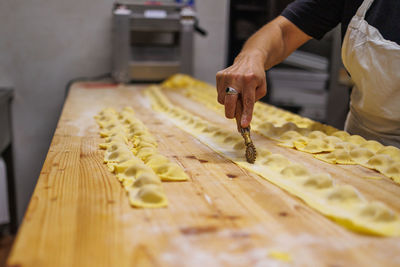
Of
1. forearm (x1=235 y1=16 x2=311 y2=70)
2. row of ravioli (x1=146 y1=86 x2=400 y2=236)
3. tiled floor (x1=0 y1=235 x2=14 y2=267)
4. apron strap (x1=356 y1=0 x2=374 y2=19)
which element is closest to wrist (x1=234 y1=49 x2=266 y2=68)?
forearm (x1=235 y1=16 x2=311 y2=70)

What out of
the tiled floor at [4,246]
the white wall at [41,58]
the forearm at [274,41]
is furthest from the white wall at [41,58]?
the forearm at [274,41]

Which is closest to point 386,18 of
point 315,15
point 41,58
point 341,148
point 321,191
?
point 315,15

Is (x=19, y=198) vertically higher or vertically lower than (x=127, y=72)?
lower

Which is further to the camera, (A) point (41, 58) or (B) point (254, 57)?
(A) point (41, 58)

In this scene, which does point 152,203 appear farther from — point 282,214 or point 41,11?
point 41,11

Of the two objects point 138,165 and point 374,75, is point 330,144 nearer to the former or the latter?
point 374,75

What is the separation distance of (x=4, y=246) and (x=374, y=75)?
9.57ft

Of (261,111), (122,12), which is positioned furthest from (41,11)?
(261,111)

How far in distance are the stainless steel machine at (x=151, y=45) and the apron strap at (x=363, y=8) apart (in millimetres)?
1855

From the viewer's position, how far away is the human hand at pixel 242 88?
3.85 ft

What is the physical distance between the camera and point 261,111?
1.95 meters

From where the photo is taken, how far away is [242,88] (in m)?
1.19

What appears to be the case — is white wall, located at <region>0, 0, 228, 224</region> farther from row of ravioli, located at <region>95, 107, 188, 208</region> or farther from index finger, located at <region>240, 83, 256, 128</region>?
index finger, located at <region>240, 83, 256, 128</region>

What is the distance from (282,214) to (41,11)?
317 cm
